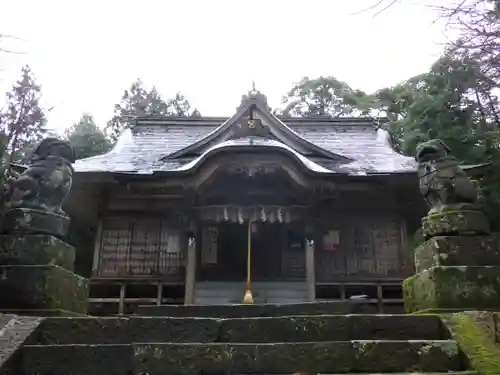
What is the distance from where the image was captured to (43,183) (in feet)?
16.1

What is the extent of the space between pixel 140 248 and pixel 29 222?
7243mm

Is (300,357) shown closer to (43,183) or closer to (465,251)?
(465,251)

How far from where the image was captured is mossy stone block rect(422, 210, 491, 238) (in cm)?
458

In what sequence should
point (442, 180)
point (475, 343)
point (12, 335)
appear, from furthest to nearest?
point (442, 180) < point (12, 335) < point (475, 343)

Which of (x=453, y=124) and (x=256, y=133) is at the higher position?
(x=453, y=124)

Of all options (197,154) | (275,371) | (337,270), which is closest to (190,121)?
(197,154)

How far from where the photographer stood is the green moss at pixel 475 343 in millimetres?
3230

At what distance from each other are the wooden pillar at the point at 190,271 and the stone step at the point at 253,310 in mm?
5968

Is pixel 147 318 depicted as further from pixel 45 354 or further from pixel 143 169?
pixel 143 169

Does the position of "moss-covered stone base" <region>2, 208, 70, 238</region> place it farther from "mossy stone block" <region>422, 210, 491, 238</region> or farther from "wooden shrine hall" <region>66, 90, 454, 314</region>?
"wooden shrine hall" <region>66, 90, 454, 314</region>

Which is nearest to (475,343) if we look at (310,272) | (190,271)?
(310,272)

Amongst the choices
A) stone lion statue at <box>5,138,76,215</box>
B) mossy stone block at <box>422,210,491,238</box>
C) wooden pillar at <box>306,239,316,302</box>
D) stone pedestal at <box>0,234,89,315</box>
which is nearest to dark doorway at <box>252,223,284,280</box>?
wooden pillar at <box>306,239,316,302</box>

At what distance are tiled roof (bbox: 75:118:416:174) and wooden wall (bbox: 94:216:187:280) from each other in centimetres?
144

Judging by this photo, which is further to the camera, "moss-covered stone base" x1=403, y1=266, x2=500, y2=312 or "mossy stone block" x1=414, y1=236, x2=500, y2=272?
"mossy stone block" x1=414, y1=236, x2=500, y2=272
